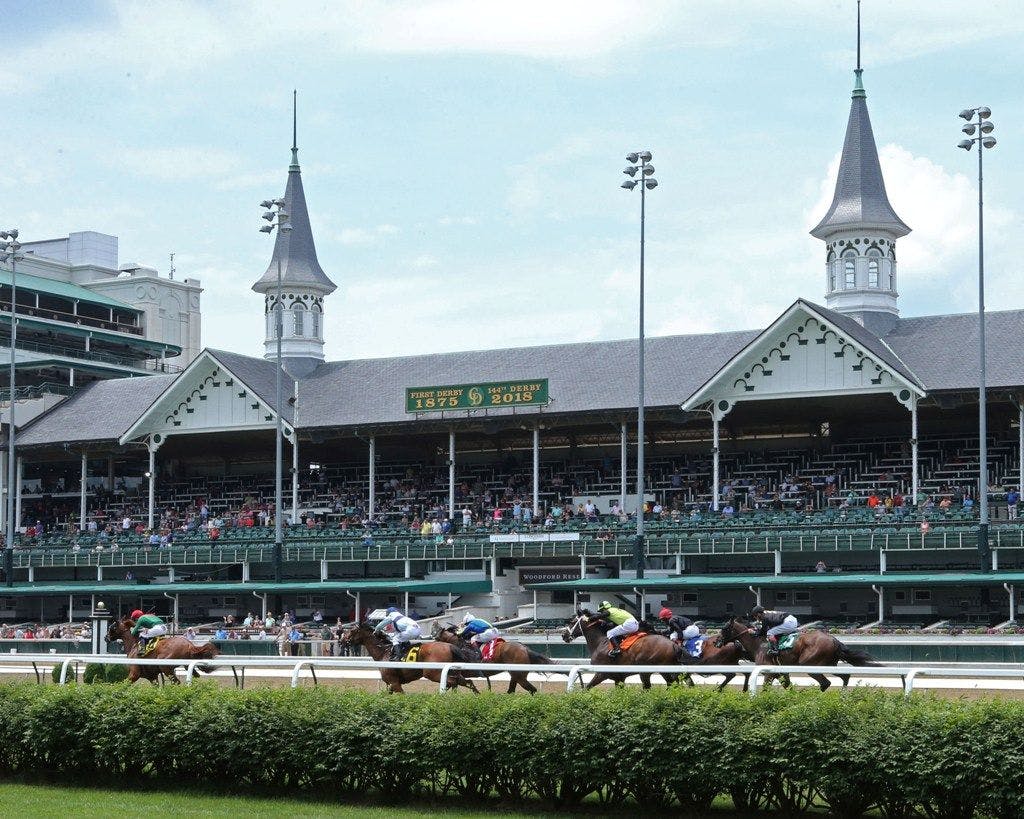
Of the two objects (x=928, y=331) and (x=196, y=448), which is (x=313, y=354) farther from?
(x=928, y=331)

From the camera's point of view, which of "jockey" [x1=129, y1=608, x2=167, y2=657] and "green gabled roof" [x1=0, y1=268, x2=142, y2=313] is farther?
"green gabled roof" [x1=0, y1=268, x2=142, y2=313]

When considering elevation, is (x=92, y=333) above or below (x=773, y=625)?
above

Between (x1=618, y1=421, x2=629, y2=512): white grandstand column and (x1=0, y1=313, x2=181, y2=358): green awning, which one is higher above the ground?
(x1=0, y1=313, x2=181, y2=358): green awning

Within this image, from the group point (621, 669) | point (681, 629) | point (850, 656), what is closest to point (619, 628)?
point (681, 629)

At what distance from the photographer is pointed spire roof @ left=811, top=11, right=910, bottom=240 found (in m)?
52.8

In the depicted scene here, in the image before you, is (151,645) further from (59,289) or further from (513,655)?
(59,289)

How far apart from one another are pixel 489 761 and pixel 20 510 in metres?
49.2

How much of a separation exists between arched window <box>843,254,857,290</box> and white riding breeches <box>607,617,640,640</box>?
3287cm

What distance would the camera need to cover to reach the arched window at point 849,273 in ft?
A: 173

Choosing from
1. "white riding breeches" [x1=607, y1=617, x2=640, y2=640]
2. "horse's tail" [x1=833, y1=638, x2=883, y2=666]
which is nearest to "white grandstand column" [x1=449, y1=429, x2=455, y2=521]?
"white riding breeches" [x1=607, y1=617, x2=640, y2=640]

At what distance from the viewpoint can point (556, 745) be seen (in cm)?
1560

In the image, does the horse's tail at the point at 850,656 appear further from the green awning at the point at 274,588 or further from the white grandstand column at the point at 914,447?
the green awning at the point at 274,588

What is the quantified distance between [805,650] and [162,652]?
31.1ft

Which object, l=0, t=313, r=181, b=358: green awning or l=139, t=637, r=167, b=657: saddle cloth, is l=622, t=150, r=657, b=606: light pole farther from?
l=0, t=313, r=181, b=358: green awning
